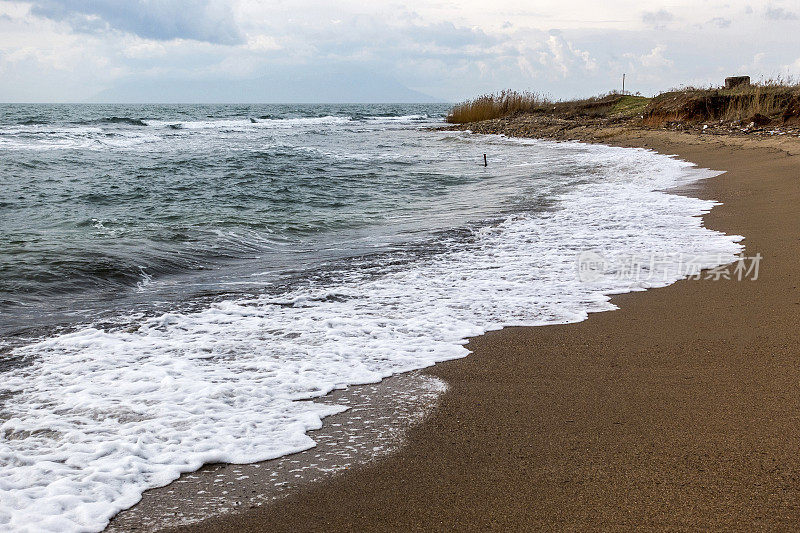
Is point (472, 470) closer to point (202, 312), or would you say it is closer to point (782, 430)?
point (782, 430)

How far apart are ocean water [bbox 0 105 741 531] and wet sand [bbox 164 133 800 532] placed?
0.53m

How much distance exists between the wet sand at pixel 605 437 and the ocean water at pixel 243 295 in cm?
53

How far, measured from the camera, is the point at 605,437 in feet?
10.4

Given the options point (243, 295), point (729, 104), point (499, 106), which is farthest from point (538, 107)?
point (243, 295)

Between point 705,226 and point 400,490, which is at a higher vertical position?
point 705,226

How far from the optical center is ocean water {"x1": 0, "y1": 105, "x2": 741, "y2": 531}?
10.5 ft

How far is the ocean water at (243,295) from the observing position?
10.5 ft

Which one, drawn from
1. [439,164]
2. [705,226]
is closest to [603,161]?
[439,164]

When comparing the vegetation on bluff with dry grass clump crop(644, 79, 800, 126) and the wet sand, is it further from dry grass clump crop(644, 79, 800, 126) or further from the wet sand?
the wet sand

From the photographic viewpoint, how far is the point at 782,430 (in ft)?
10.2

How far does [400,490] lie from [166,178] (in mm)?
16583

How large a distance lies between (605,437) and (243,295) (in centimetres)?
401

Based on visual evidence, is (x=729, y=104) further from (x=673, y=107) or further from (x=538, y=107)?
(x=538, y=107)

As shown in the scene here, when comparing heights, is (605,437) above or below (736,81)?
below
